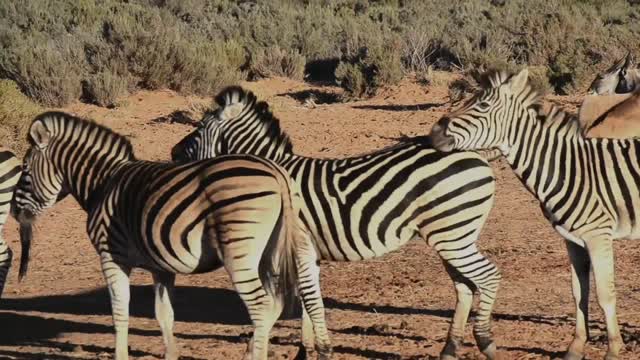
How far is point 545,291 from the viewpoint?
35.9 feet

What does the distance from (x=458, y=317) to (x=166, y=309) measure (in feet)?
6.79

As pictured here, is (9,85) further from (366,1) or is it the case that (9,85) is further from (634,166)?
(366,1)

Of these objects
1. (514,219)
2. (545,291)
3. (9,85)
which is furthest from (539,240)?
(9,85)

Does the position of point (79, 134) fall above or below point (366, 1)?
above

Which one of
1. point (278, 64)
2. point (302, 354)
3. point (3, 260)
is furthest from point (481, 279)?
point (278, 64)

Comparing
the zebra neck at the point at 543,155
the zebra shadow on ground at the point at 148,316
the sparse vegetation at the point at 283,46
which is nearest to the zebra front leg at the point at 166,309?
the zebra shadow on ground at the point at 148,316

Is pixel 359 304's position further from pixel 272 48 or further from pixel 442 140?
pixel 272 48

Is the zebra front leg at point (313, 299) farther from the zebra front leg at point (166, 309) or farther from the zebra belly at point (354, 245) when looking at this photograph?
the zebra front leg at point (166, 309)

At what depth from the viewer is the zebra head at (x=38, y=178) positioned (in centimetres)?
891

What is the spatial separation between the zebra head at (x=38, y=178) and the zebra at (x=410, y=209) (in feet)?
5.69

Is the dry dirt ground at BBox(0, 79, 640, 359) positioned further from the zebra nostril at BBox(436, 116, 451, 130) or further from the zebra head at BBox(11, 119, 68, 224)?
the zebra nostril at BBox(436, 116, 451, 130)

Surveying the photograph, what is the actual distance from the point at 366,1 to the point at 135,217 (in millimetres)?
33982

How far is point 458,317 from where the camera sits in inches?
338

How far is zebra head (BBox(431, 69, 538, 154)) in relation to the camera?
27.1ft
